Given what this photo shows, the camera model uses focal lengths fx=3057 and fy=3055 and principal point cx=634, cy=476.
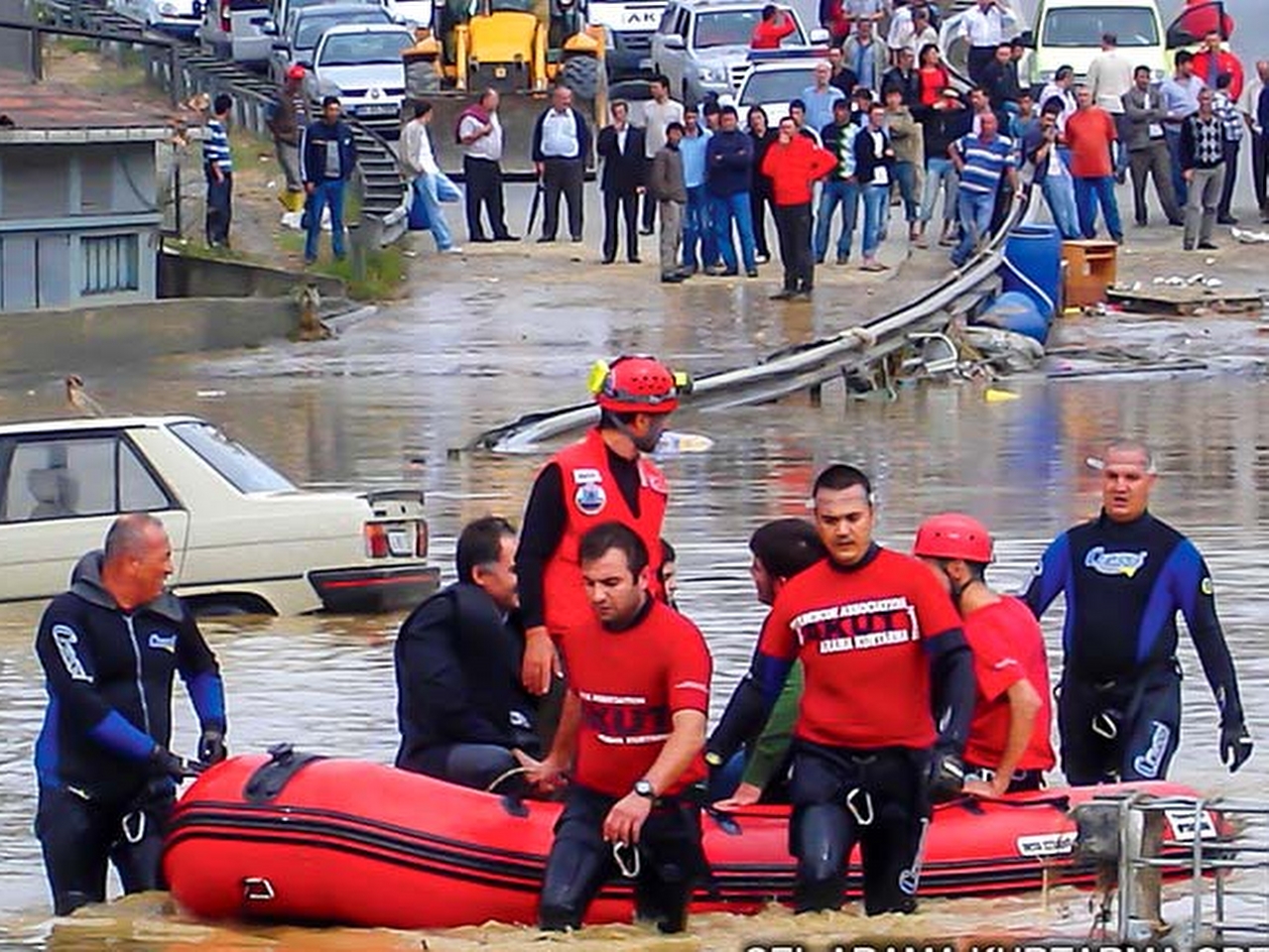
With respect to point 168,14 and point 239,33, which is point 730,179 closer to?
point 239,33

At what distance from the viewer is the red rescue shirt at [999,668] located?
31.0ft

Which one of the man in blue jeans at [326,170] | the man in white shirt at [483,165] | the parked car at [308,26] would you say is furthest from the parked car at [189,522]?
the parked car at [308,26]

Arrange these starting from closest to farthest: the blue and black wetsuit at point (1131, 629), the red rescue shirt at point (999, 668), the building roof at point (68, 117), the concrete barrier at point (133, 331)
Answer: the red rescue shirt at point (999, 668)
the blue and black wetsuit at point (1131, 629)
the concrete barrier at point (133, 331)
the building roof at point (68, 117)

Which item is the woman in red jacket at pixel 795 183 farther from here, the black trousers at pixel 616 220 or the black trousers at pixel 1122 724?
the black trousers at pixel 1122 724

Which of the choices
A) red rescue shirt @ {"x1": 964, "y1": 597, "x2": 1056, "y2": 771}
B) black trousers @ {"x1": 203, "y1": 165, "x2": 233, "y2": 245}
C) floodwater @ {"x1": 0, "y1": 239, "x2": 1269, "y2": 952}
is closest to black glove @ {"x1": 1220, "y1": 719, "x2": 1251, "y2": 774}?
red rescue shirt @ {"x1": 964, "y1": 597, "x2": 1056, "y2": 771}

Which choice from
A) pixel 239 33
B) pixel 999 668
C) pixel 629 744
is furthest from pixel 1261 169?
pixel 629 744

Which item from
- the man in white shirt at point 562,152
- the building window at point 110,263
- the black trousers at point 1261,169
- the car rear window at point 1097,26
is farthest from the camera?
the car rear window at point 1097,26

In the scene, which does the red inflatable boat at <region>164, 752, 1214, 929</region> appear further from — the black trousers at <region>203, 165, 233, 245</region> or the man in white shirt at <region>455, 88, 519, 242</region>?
the man in white shirt at <region>455, 88, 519, 242</region>

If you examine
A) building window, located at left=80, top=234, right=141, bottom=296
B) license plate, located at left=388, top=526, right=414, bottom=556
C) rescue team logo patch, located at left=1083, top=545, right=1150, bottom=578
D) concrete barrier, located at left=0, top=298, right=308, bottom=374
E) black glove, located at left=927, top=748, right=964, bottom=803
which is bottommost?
concrete barrier, located at left=0, top=298, right=308, bottom=374

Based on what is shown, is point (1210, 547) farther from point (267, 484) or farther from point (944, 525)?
point (944, 525)

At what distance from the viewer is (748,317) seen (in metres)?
30.3

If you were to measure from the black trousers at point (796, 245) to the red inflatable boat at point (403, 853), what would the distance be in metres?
21.3

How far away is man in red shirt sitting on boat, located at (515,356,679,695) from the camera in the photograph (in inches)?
381

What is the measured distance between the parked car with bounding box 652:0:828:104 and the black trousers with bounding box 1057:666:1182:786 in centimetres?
3015
